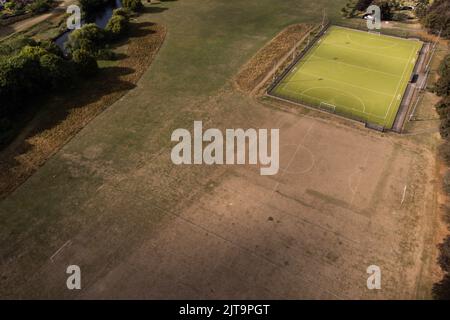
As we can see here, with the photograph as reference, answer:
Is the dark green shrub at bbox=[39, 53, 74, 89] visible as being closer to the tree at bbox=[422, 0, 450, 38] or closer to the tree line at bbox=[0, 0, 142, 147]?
the tree line at bbox=[0, 0, 142, 147]

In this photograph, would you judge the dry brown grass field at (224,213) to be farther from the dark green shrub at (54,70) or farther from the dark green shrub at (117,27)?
the dark green shrub at (117,27)

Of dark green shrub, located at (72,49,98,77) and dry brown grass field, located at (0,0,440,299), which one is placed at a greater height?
dark green shrub, located at (72,49,98,77)

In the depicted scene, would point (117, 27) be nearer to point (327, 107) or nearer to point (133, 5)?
point (133, 5)

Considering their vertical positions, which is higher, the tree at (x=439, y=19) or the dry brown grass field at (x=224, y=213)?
the tree at (x=439, y=19)

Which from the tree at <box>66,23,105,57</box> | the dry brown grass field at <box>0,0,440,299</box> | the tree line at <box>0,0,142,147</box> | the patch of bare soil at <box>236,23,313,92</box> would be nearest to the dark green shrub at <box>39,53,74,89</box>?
the tree line at <box>0,0,142,147</box>

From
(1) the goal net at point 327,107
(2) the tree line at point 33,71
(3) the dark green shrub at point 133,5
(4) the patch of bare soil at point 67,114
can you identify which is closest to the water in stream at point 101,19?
(3) the dark green shrub at point 133,5
